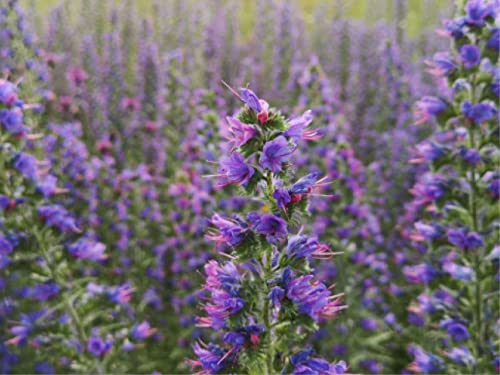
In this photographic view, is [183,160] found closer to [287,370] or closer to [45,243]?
[45,243]

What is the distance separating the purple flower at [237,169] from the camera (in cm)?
166

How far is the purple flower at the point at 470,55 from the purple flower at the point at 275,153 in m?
1.66

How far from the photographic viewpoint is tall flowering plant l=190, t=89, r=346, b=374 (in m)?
1.67

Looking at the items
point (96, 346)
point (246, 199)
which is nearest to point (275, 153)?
point (96, 346)

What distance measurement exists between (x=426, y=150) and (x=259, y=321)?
1.75 m

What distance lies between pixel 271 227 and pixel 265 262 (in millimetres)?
144

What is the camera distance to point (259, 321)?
70.7 inches

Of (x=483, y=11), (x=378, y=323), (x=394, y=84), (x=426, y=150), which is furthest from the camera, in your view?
(x=394, y=84)

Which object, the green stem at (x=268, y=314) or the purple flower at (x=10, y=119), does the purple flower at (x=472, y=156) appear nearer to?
the green stem at (x=268, y=314)

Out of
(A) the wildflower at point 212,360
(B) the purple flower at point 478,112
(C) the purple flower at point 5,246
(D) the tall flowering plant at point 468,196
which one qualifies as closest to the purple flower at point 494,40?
(D) the tall flowering plant at point 468,196

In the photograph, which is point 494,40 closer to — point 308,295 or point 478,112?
point 478,112

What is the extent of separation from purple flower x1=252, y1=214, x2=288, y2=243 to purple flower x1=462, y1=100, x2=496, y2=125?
167cm

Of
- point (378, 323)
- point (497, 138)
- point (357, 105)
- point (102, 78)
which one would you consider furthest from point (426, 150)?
point (102, 78)

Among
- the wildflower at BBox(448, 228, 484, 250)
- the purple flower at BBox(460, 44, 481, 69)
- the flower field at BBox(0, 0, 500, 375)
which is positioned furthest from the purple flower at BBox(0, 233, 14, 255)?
the purple flower at BBox(460, 44, 481, 69)
